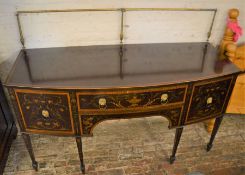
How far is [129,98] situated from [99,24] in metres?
0.67

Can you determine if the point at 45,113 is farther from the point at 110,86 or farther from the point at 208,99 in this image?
the point at 208,99

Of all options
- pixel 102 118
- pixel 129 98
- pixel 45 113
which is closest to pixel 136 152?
pixel 102 118

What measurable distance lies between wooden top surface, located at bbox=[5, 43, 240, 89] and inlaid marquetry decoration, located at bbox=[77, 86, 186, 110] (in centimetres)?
7

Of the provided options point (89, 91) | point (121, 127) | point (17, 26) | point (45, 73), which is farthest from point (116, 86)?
point (121, 127)

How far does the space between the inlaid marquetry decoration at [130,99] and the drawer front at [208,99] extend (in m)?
0.12

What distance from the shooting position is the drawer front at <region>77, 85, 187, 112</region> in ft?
4.94

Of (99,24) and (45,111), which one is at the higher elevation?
(99,24)

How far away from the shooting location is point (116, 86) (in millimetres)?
1462

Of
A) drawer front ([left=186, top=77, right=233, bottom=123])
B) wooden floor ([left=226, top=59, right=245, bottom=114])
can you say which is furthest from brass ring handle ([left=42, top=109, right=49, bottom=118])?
wooden floor ([left=226, top=59, right=245, bottom=114])

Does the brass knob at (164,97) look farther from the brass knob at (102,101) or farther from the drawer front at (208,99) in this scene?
the brass knob at (102,101)

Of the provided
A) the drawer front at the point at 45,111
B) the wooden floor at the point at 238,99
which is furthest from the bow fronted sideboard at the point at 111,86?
the wooden floor at the point at 238,99

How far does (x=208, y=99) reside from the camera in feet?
5.70

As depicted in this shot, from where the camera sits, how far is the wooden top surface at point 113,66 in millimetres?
1495

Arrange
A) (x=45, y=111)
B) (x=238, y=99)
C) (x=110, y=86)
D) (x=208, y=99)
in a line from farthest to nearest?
(x=238, y=99) → (x=208, y=99) → (x=45, y=111) → (x=110, y=86)
